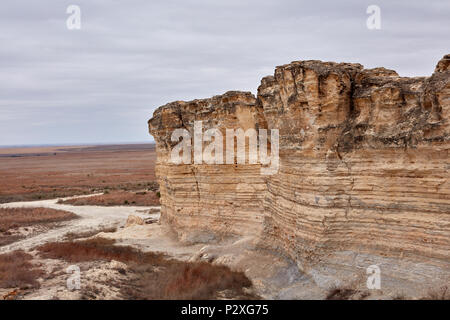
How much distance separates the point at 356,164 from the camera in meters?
11.3

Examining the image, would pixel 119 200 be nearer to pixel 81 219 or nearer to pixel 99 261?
pixel 81 219

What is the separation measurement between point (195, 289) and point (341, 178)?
559cm

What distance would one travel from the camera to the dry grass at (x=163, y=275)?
12016 mm

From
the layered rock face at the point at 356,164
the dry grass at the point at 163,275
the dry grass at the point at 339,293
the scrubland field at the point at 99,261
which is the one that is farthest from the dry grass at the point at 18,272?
the dry grass at the point at 339,293

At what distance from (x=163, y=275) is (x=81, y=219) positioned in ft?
59.3

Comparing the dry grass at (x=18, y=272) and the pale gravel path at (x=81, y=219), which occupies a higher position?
the dry grass at (x=18, y=272)

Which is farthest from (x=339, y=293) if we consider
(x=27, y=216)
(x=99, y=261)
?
(x=27, y=216)

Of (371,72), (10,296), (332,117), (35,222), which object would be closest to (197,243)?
(10,296)

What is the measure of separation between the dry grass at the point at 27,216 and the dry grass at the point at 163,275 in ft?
32.2

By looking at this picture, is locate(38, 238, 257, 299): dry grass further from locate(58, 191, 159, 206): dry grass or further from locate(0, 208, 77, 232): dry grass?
locate(58, 191, 159, 206): dry grass

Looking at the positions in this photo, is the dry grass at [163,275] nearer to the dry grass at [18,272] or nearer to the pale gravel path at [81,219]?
the dry grass at [18,272]

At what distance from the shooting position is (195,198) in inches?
777

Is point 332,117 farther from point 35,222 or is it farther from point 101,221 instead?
point 35,222

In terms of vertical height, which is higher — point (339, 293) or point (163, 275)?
point (339, 293)
